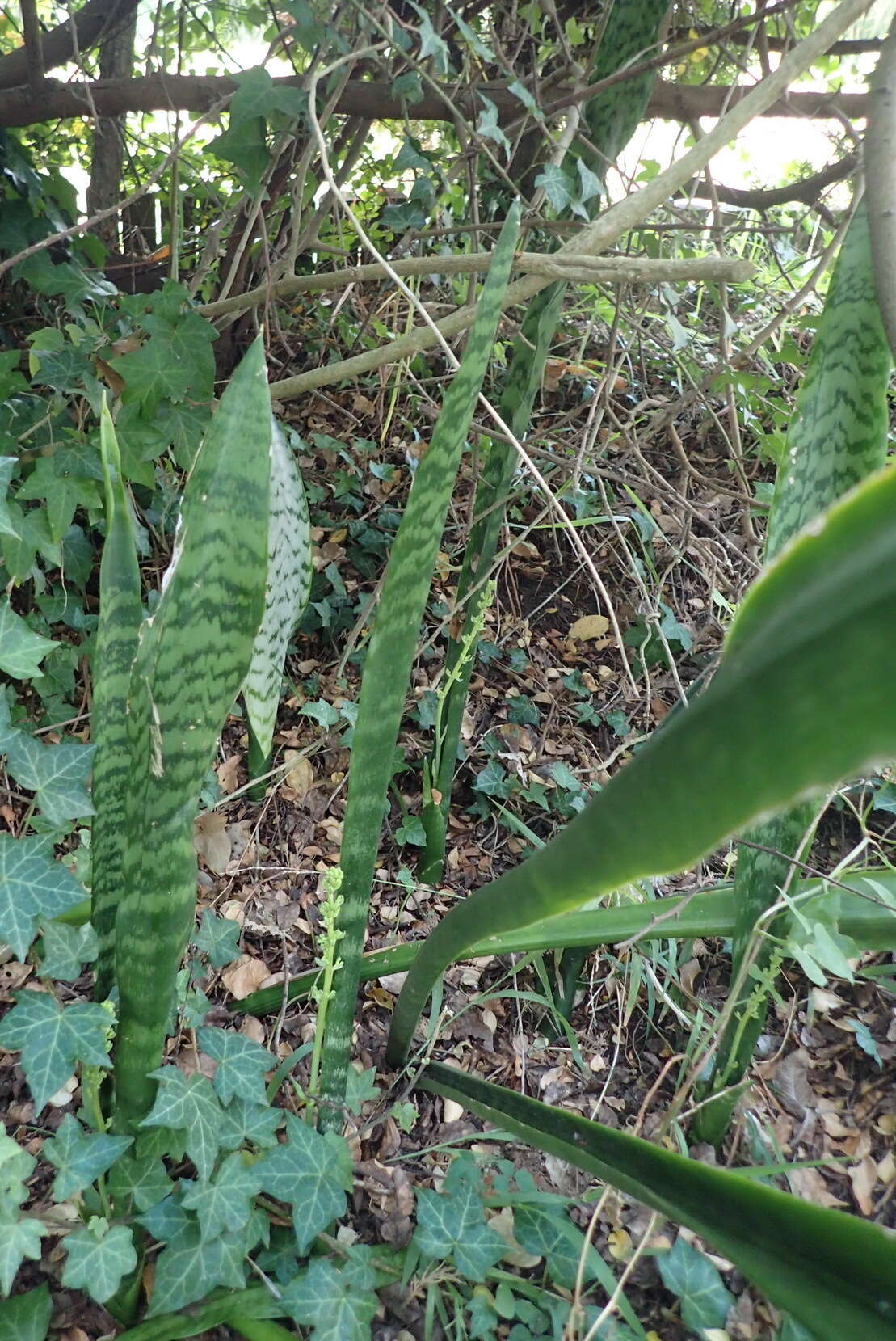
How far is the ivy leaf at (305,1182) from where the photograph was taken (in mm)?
650

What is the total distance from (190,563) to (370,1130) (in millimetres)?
727

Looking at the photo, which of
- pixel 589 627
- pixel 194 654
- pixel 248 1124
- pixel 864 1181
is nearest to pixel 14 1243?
pixel 248 1124

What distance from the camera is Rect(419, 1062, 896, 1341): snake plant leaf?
38 cm

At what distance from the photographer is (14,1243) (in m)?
0.56

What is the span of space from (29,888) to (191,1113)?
221mm

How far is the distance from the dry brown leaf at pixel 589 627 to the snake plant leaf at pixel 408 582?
1032mm

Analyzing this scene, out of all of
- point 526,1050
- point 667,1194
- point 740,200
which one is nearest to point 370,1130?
point 526,1050

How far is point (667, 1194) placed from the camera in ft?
1.69

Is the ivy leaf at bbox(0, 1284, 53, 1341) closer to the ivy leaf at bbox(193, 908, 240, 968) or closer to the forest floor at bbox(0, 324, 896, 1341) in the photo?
the forest floor at bbox(0, 324, 896, 1341)

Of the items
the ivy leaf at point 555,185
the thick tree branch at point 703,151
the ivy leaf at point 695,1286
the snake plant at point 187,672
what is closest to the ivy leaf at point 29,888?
the snake plant at point 187,672

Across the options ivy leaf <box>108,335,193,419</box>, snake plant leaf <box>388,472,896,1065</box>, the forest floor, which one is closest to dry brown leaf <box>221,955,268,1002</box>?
the forest floor

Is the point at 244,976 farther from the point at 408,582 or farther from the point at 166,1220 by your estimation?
the point at 408,582

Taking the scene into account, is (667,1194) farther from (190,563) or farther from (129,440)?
(129,440)

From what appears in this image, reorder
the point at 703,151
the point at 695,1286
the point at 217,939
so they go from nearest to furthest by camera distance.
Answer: the point at 695,1286 → the point at 217,939 → the point at 703,151
